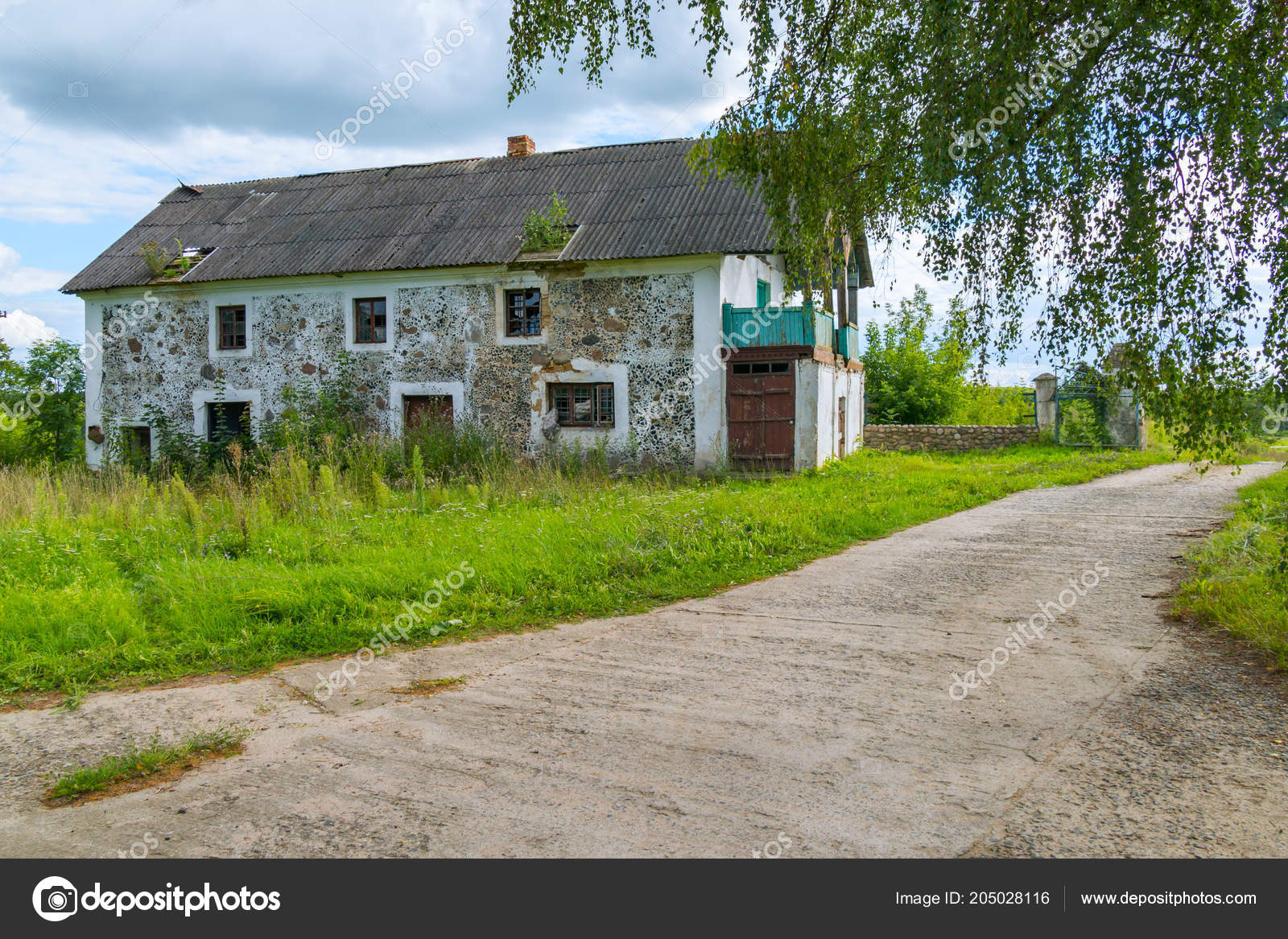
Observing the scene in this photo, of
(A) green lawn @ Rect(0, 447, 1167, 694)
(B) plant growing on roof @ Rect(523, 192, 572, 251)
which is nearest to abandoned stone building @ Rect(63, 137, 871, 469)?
(B) plant growing on roof @ Rect(523, 192, 572, 251)

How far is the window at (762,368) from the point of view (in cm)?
1608

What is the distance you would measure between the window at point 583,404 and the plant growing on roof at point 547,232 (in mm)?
2792

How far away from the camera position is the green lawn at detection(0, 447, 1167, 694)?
581 cm

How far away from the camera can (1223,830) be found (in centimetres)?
305

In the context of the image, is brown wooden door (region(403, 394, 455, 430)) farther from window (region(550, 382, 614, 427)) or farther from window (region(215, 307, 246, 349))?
window (region(215, 307, 246, 349))

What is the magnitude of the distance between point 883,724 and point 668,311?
41.8 ft

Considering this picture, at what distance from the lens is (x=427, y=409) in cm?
1772

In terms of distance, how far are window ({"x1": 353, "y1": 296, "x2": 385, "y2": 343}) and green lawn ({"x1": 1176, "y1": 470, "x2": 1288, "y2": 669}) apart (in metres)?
15.3

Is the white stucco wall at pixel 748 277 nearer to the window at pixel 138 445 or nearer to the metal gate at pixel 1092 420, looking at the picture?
the metal gate at pixel 1092 420

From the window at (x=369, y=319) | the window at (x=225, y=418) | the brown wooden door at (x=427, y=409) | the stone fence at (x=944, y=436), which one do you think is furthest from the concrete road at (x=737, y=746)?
the stone fence at (x=944, y=436)

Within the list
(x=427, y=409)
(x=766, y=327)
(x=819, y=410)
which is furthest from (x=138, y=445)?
(x=819, y=410)
